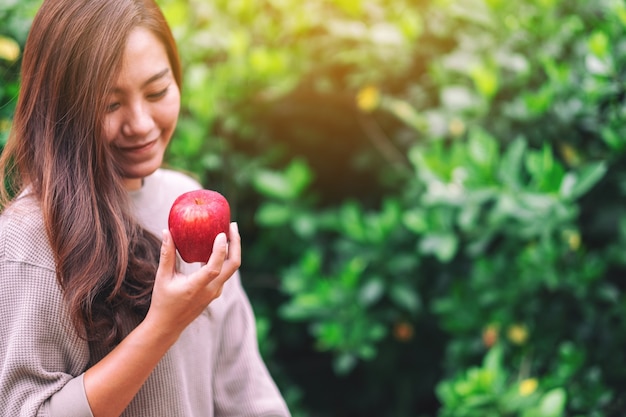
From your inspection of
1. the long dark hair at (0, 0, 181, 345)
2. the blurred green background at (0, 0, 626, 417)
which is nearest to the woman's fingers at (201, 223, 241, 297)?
the long dark hair at (0, 0, 181, 345)

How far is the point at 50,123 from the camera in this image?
4.46 ft

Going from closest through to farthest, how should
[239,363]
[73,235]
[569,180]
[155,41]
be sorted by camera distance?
[73,235], [155,41], [239,363], [569,180]

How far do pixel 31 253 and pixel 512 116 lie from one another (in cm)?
173

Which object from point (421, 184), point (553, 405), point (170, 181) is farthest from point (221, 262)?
point (421, 184)

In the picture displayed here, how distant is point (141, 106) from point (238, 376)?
0.75m

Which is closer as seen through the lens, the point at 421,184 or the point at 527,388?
the point at 527,388

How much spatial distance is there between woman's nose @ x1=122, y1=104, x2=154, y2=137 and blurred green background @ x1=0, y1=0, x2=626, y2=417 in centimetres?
93

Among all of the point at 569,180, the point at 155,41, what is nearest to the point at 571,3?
the point at 569,180

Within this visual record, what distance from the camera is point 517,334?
244cm

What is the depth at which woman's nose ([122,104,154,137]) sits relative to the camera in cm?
140

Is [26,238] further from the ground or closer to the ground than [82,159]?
closer to the ground

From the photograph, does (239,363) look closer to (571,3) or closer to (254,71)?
(254,71)

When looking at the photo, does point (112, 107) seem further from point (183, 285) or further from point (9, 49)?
point (9, 49)

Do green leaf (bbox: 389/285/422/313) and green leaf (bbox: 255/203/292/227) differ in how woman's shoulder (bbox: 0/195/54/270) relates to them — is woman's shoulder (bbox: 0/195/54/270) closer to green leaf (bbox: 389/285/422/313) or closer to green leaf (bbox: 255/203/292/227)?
green leaf (bbox: 255/203/292/227)
